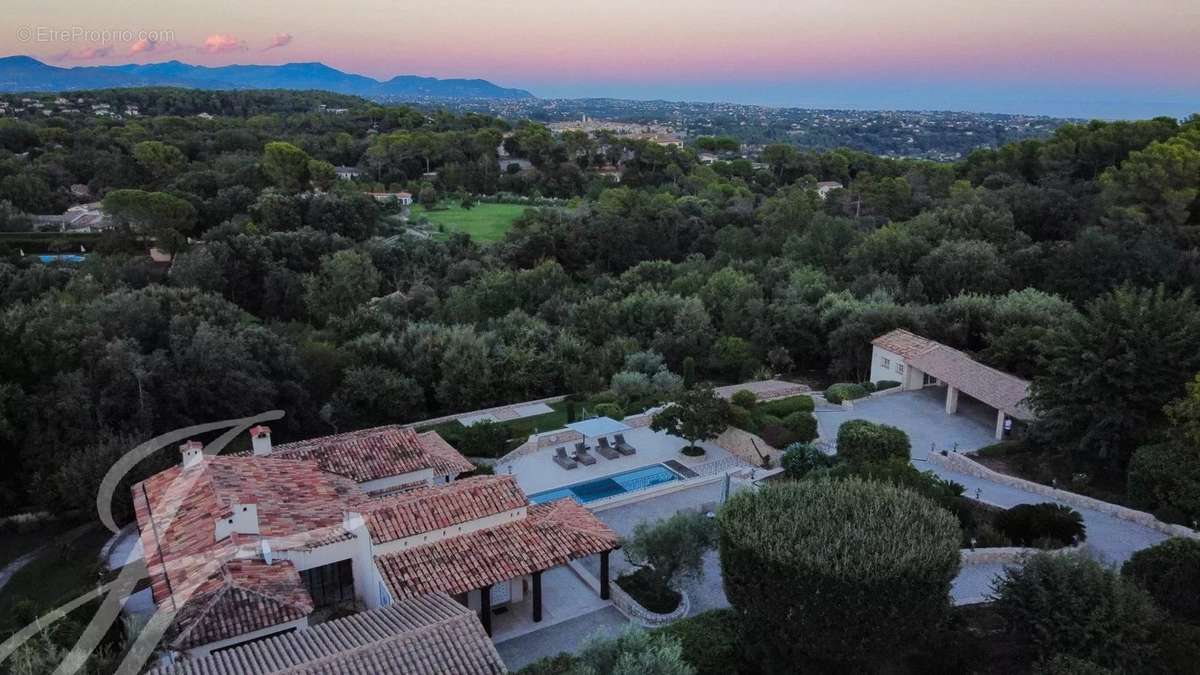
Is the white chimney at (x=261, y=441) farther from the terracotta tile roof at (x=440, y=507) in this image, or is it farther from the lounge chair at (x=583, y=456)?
the lounge chair at (x=583, y=456)

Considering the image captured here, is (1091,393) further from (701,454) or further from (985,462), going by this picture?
(701,454)

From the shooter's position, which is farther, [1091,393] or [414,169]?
[414,169]

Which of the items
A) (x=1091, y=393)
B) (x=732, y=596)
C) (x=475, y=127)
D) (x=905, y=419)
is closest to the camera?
(x=732, y=596)

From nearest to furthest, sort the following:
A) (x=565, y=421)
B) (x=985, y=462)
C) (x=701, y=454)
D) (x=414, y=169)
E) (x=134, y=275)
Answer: (x=985, y=462) < (x=701, y=454) < (x=565, y=421) < (x=134, y=275) < (x=414, y=169)

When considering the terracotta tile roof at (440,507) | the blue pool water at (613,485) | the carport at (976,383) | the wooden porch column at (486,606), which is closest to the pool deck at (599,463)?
the blue pool water at (613,485)

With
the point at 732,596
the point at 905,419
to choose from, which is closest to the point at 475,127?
the point at 905,419

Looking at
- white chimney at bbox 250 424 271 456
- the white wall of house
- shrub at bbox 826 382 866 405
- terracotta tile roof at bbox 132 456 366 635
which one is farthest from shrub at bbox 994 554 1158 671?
the white wall of house

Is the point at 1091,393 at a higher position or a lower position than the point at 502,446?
higher
